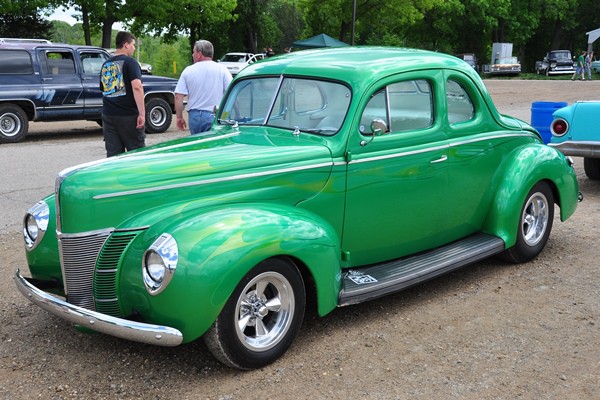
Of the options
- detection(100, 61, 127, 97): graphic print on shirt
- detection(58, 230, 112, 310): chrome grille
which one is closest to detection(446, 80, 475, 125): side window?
detection(58, 230, 112, 310): chrome grille

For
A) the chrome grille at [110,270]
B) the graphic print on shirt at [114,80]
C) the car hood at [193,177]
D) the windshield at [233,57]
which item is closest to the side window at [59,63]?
the graphic print on shirt at [114,80]

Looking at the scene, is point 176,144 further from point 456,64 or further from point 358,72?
point 456,64

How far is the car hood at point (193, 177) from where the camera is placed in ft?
11.7

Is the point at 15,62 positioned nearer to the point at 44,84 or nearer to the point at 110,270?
the point at 44,84

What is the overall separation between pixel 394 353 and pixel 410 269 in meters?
0.77

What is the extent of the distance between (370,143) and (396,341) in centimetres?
130

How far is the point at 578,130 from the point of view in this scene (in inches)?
313

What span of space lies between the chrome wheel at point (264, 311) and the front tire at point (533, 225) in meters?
2.48

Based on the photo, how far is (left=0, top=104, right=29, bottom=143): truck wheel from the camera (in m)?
13.2

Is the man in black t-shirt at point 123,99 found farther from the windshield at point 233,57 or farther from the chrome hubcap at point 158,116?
the windshield at point 233,57

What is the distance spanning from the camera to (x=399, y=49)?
5.14 m

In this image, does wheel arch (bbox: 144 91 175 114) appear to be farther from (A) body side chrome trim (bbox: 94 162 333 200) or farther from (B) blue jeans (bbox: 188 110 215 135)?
(A) body side chrome trim (bbox: 94 162 333 200)

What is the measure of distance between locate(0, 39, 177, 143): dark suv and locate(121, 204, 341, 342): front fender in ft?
36.0

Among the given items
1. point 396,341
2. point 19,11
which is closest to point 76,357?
point 396,341
